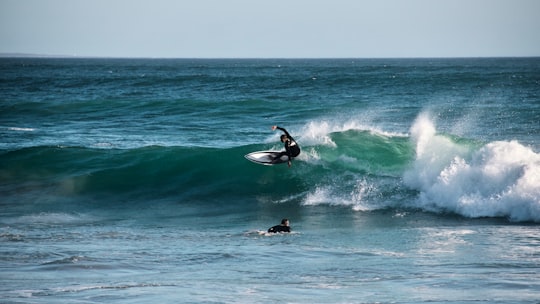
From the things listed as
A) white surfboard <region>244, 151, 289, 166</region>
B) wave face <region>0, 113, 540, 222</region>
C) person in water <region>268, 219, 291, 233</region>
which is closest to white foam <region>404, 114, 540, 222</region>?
wave face <region>0, 113, 540, 222</region>

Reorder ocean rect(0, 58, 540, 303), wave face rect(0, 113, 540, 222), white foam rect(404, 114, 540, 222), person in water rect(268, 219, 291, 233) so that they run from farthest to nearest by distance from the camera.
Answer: wave face rect(0, 113, 540, 222) < white foam rect(404, 114, 540, 222) < person in water rect(268, 219, 291, 233) < ocean rect(0, 58, 540, 303)

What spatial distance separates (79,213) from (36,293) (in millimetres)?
8761

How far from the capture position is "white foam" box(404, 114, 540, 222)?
1739 centimetres

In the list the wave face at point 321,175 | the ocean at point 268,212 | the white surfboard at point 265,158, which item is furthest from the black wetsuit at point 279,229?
the white surfboard at point 265,158

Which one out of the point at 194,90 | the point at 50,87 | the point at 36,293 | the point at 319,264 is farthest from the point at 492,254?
the point at 50,87

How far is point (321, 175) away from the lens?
22.0 m

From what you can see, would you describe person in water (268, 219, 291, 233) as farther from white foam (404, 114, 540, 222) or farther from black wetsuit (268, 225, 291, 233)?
white foam (404, 114, 540, 222)

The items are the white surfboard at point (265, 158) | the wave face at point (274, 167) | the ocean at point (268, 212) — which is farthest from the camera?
the white surfboard at point (265, 158)

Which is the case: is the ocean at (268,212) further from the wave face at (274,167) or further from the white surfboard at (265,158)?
the white surfboard at (265,158)

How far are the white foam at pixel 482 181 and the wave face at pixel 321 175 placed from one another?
→ 3 cm

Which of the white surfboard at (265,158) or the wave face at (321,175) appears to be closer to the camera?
the wave face at (321,175)

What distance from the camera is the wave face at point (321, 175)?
61.1 feet

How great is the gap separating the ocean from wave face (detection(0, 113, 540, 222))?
0.06m

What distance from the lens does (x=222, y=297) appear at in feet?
34.4
